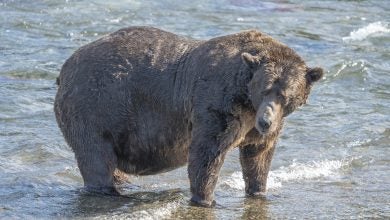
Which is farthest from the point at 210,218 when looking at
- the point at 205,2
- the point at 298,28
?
the point at 205,2

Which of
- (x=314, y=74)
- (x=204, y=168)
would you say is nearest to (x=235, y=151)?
(x=204, y=168)

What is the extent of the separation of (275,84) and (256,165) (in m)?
1.28

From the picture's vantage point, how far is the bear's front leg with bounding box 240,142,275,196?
8672 mm

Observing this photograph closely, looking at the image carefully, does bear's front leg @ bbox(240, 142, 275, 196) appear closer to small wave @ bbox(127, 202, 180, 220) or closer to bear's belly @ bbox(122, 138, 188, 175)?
bear's belly @ bbox(122, 138, 188, 175)

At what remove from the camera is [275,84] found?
25.4 ft

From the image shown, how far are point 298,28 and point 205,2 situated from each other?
2.74 metres

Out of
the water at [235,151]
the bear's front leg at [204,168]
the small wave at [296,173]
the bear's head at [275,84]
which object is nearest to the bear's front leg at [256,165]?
the water at [235,151]

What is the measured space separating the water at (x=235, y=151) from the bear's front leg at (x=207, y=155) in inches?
6.5

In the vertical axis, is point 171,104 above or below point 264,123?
below

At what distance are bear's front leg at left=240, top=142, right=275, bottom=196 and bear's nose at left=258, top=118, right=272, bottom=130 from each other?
38.8 inches

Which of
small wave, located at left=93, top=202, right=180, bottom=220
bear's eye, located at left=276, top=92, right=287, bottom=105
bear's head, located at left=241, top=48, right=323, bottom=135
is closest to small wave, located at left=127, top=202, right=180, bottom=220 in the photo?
small wave, located at left=93, top=202, right=180, bottom=220

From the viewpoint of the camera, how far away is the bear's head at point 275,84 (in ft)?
25.1

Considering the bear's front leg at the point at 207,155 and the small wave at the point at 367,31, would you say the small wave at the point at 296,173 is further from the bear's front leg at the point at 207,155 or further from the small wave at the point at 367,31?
the small wave at the point at 367,31

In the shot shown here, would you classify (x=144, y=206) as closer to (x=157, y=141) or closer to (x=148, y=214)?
(x=148, y=214)
